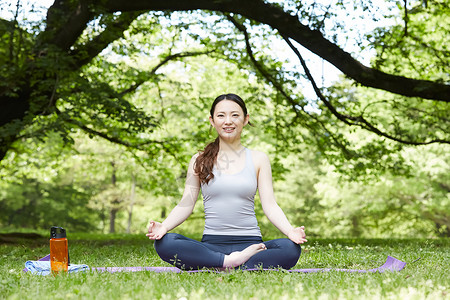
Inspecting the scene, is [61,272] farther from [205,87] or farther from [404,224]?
[404,224]

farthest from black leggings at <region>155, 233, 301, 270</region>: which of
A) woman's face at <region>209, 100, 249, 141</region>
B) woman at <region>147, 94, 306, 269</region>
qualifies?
woman's face at <region>209, 100, 249, 141</region>

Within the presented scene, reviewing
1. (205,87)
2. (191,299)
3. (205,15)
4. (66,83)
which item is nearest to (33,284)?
(191,299)

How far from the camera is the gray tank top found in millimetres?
4504

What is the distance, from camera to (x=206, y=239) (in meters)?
4.57

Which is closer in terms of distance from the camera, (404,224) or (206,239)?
(206,239)

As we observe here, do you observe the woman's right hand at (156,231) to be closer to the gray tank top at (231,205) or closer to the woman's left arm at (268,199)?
the gray tank top at (231,205)

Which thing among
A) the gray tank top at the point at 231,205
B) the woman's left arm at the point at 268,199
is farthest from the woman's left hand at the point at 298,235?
the gray tank top at the point at 231,205

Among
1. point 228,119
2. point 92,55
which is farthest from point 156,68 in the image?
point 228,119

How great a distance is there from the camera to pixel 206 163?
183 inches

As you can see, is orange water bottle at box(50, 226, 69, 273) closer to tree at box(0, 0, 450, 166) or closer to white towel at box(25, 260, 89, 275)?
white towel at box(25, 260, 89, 275)

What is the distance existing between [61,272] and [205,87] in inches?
802

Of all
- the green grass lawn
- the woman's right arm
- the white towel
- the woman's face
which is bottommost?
the white towel

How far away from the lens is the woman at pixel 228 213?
4.29 meters

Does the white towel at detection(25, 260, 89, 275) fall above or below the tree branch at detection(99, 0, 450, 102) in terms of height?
below
